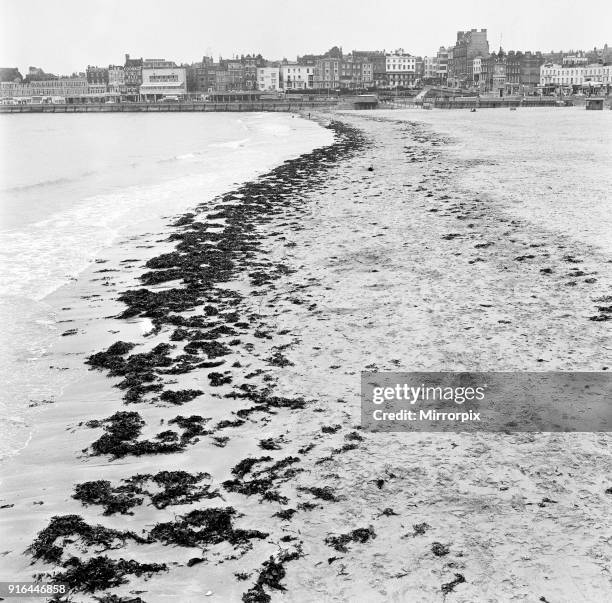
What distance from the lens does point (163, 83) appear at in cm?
16450

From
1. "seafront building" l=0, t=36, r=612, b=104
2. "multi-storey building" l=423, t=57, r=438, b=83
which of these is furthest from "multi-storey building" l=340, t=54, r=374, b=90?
"multi-storey building" l=423, t=57, r=438, b=83

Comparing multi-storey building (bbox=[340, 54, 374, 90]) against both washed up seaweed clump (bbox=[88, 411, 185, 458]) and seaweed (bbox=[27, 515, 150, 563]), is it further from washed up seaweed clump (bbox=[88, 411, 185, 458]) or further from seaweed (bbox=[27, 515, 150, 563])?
seaweed (bbox=[27, 515, 150, 563])

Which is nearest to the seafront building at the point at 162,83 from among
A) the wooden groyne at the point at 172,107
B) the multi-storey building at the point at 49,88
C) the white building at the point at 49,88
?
the multi-storey building at the point at 49,88

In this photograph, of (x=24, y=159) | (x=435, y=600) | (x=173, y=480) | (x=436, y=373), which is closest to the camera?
(x=435, y=600)

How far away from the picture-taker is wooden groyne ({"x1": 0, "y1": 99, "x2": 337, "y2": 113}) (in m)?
119

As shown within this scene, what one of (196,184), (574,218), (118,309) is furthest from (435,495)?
(196,184)

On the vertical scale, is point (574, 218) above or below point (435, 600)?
above

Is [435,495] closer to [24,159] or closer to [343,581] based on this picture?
[343,581]

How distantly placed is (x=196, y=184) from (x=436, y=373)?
1410 cm

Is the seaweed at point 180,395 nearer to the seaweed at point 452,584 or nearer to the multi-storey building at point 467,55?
the seaweed at point 452,584

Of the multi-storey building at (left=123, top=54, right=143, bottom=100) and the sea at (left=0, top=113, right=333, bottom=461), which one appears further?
the multi-storey building at (left=123, top=54, right=143, bottom=100)

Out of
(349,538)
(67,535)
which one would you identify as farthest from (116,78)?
(349,538)

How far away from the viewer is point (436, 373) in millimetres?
4539

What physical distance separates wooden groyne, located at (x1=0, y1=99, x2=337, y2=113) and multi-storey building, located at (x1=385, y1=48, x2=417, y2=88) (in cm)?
5673
